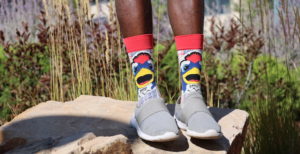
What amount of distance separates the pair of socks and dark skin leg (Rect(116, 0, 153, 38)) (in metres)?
0.02

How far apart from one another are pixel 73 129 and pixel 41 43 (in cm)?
162

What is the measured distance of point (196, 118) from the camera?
1.64 meters

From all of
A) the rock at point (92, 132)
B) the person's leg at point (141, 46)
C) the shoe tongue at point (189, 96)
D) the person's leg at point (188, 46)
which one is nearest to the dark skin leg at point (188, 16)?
the person's leg at point (188, 46)

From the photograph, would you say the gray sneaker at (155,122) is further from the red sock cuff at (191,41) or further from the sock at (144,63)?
the red sock cuff at (191,41)

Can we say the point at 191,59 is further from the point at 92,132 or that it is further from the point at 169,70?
the point at 169,70

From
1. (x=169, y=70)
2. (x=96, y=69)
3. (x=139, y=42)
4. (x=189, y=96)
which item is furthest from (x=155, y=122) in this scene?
(x=169, y=70)

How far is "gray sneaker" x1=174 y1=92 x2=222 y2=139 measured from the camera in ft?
5.14

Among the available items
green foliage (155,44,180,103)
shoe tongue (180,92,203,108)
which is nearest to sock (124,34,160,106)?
shoe tongue (180,92,203,108)

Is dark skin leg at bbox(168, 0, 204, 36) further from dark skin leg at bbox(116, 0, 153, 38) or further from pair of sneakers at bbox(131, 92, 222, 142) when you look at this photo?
pair of sneakers at bbox(131, 92, 222, 142)

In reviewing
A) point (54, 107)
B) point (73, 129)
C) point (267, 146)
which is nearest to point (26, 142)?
point (73, 129)

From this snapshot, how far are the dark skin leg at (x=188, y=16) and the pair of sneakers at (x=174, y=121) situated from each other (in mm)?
261

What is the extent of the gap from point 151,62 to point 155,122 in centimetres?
28

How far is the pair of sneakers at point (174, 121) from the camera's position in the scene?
5.08ft

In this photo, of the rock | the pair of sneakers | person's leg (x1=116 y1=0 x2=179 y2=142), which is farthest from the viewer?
person's leg (x1=116 y1=0 x2=179 y2=142)
